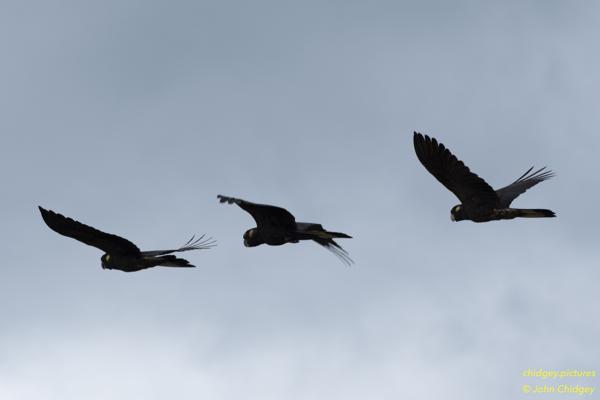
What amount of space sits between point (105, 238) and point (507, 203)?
8.67m

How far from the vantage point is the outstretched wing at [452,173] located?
25.7 metres

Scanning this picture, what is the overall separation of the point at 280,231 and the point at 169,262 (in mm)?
2654

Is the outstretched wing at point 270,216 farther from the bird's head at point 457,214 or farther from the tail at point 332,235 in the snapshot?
the bird's head at point 457,214

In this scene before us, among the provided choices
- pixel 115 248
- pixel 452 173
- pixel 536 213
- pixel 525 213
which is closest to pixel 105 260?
pixel 115 248

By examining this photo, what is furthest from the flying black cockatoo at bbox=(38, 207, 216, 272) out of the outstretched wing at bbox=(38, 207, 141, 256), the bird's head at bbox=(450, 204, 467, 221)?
the bird's head at bbox=(450, 204, 467, 221)

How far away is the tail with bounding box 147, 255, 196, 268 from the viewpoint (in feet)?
86.7

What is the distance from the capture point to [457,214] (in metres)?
27.3

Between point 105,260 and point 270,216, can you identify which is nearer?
point 270,216

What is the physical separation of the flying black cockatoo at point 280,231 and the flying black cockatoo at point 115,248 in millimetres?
1184

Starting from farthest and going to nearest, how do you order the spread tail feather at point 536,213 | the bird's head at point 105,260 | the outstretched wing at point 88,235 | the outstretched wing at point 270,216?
the bird's head at point 105,260 < the spread tail feather at point 536,213 < the outstretched wing at point 88,235 < the outstretched wing at point 270,216

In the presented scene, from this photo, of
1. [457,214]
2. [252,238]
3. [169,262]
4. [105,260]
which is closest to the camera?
[252,238]

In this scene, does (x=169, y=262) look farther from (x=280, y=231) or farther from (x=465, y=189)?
(x=465, y=189)

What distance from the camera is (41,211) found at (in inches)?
1010

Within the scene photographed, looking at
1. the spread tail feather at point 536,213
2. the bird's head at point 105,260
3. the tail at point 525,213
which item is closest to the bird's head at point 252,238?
the bird's head at point 105,260
